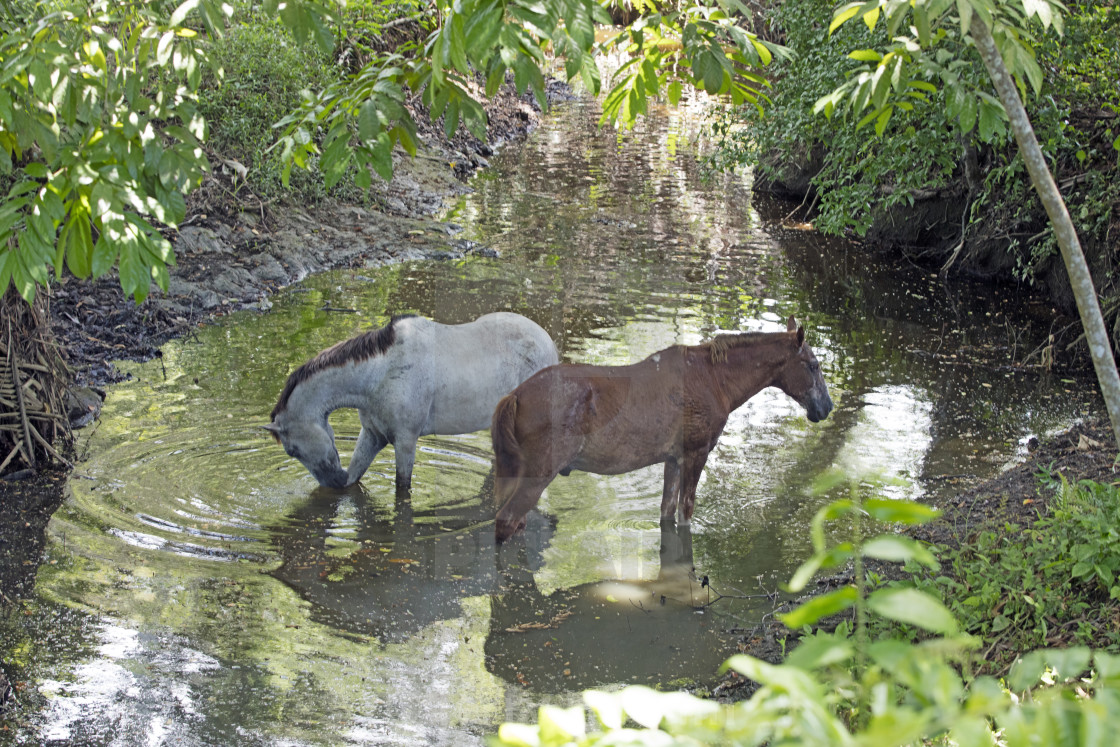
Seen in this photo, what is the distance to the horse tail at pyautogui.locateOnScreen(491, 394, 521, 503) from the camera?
20.6ft

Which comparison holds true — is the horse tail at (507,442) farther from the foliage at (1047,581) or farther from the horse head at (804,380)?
the foliage at (1047,581)

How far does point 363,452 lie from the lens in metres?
7.58

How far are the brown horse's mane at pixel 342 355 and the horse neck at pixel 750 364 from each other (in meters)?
2.57

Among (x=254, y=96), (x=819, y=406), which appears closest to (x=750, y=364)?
(x=819, y=406)

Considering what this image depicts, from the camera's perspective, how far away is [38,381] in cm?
739

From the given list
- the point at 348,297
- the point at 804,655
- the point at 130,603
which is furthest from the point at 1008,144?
the point at 804,655

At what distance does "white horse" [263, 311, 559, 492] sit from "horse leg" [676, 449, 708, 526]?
158 centimetres

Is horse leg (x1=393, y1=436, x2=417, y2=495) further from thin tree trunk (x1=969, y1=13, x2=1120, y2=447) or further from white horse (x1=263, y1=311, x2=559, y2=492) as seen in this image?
thin tree trunk (x1=969, y1=13, x2=1120, y2=447)

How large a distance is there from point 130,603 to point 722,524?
4.23 metres

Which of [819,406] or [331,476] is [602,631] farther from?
[331,476]

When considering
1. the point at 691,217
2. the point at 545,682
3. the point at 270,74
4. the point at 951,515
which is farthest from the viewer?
the point at 691,217

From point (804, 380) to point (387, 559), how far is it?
133 inches

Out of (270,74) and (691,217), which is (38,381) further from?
(691,217)

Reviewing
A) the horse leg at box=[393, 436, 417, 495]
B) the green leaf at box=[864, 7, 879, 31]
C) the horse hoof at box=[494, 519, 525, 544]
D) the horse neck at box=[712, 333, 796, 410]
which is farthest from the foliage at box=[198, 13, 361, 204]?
the green leaf at box=[864, 7, 879, 31]
